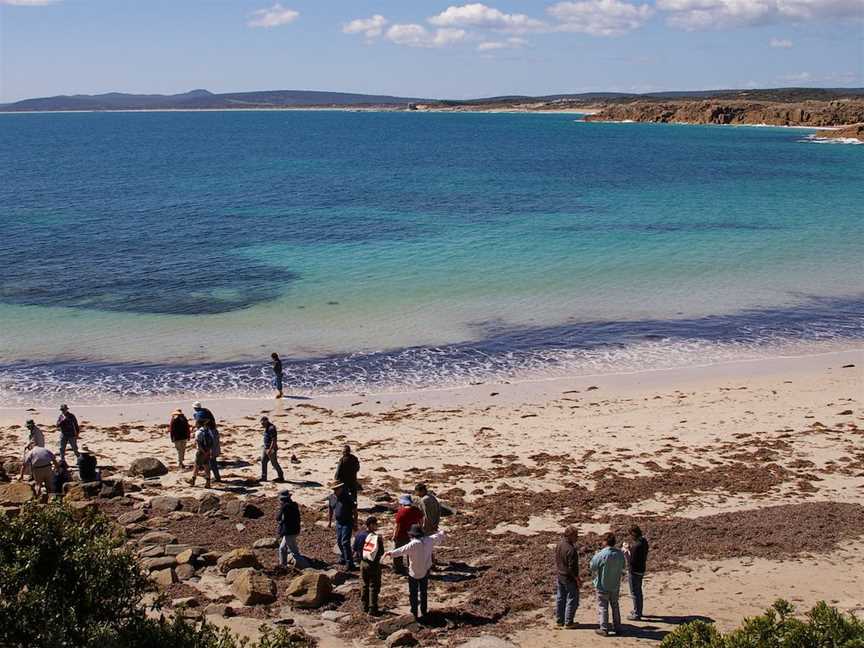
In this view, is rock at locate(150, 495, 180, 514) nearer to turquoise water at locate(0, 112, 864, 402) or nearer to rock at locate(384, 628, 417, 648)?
rock at locate(384, 628, 417, 648)

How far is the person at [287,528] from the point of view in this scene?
12.1 m

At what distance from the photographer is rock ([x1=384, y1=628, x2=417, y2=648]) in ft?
32.9

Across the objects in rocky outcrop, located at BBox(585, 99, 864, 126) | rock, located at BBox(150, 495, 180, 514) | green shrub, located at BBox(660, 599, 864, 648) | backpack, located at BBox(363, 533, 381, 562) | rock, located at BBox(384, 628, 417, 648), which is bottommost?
rock, located at BBox(150, 495, 180, 514)

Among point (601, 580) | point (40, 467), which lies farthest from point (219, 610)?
point (40, 467)

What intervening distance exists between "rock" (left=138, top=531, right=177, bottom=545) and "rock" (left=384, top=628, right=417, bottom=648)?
4.48 metres

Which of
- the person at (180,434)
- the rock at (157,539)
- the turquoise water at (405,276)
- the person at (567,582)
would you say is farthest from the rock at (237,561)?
the turquoise water at (405,276)

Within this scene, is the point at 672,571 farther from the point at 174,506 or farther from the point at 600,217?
the point at 600,217

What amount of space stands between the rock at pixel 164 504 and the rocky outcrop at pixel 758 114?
155 m

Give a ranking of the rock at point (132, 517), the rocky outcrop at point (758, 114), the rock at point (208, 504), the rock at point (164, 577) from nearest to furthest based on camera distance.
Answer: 1. the rock at point (164, 577)
2. the rock at point (132, 517)
3. the rock at point (208, 504)
4. the rocky outcrop at point (758, 114)

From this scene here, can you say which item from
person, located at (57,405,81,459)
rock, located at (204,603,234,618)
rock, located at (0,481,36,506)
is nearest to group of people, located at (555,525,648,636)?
rock, located at (204,603,234,618)

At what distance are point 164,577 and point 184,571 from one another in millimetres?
377

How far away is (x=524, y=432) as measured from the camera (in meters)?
19.8

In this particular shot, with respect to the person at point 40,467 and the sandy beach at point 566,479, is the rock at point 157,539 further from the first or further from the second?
the person at point 40,467

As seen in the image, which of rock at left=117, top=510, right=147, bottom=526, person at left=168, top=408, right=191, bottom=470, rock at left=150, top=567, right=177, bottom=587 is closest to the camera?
rock at left=150, top=567, right=177, bottom=587
